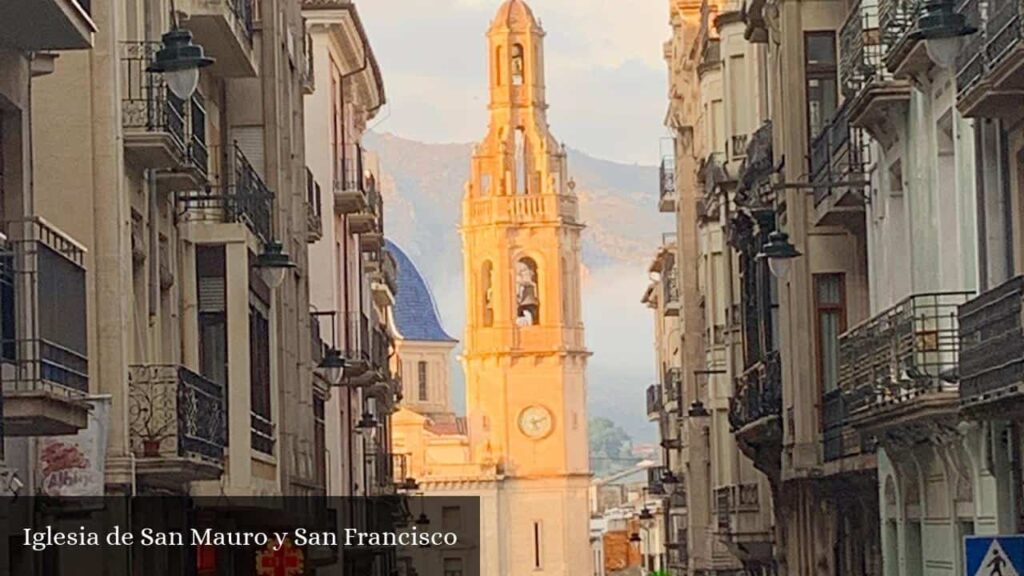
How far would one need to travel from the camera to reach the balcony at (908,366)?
2342cm

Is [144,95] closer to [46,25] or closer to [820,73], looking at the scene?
[46,25]

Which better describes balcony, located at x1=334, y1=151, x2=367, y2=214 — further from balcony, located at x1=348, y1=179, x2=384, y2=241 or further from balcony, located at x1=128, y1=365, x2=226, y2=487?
balcony, located at x1=128, y1=365, x2=226, y2=487

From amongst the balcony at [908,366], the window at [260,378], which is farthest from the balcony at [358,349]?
the balcony at [908,366]

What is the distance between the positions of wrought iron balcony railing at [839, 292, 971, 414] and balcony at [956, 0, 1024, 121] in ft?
7.09

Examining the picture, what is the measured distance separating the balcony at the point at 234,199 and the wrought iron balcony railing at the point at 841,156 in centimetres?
569

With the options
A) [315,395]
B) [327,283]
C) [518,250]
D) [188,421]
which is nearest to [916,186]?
[188,421]

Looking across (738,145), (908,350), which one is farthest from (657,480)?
(908,350)

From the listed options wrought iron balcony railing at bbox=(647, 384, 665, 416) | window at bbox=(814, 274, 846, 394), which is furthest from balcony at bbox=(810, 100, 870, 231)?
wrought iron balcony railing at bbox=(647, 384, 665, 416)

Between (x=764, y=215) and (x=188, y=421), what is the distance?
13800 mm

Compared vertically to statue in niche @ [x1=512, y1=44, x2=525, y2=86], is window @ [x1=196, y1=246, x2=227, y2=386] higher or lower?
lower

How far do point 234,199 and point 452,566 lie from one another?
96.9m

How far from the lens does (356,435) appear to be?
56.1 metres

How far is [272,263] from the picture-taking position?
2972 centimetres

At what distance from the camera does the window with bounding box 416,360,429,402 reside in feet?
520
